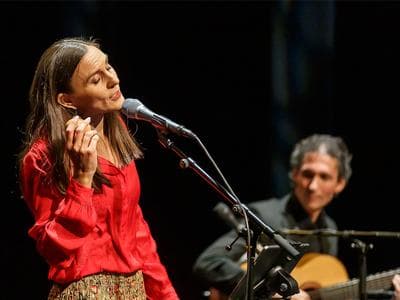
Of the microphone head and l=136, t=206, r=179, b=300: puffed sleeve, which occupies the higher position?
the microphone head

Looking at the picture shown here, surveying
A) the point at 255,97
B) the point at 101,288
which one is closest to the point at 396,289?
the point at 101,288

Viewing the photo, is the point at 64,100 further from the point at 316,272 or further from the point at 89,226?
the point at 316,272

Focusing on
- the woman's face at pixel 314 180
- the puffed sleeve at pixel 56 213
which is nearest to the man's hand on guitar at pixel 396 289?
the woman's face at pixel 314 180

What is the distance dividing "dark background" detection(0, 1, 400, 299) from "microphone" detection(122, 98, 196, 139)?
8.20 feet

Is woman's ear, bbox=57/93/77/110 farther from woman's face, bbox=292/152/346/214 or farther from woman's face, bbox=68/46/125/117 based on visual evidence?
woman's face, bbox=292/152/346/214

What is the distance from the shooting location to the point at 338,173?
14.2 ft

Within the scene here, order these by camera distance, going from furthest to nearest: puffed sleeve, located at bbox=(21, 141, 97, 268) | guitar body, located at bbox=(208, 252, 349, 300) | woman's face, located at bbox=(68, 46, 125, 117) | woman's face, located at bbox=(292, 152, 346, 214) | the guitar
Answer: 1. woman's face, located at bbox=(292, 152, 346, 214)
2. guitar body, located at bbox=(208, 252, 349, 300)
3. the guitar
4. woman's face, located at bbox=(68, 46, 125, 117)
5. puffed sleeve, located at bbox=(21, 141, 97, 268)

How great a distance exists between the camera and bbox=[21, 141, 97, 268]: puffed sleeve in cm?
223

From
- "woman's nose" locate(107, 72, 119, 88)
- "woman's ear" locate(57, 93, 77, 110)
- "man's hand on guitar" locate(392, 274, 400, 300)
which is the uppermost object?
"woman's nose" locate(107, 72, 119, 88)

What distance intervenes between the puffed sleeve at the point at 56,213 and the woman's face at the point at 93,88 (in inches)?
8.5

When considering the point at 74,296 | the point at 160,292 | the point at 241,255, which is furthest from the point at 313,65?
the point at 74,296

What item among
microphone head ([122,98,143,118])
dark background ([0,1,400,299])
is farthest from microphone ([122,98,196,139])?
dark background ([0,1,400,299])

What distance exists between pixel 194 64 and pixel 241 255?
5.55ft

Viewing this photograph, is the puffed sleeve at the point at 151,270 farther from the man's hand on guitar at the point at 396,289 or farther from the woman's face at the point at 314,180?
the woman's face at the point at 314,180
